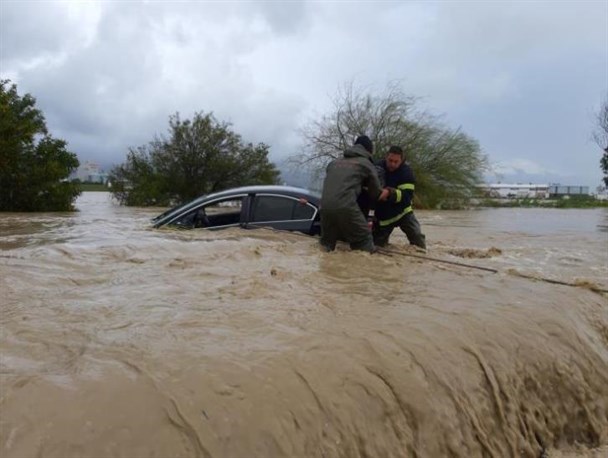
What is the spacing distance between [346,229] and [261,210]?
4.75 feet

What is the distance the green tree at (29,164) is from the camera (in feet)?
63.5

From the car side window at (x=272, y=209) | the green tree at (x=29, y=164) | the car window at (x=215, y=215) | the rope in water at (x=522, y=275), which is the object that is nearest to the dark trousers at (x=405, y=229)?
the rope in water at (x=522, y=275)

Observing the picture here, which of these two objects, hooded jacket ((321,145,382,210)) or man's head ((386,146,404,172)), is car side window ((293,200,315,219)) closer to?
hooded jacket ((321,145,382,210))

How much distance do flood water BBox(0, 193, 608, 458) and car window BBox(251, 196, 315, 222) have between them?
210 centimetres

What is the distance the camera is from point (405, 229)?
7.82 m

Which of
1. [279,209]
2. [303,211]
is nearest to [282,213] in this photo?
[279,209]

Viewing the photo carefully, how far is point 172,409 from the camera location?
2367mm

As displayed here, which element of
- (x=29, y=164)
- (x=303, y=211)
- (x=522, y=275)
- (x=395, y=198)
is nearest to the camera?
(x=522, y=275)

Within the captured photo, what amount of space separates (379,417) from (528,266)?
6251 millimetres

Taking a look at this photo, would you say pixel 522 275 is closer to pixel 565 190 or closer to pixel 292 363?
pixel 292 363

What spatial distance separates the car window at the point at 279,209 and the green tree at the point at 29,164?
48.2ft

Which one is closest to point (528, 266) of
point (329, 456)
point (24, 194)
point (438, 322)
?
point (438, 322)

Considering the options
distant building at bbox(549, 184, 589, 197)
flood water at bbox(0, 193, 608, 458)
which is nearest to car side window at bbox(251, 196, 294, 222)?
flood water at bbox(0, 193, 608, 458)

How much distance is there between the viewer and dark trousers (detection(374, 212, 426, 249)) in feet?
25.1
